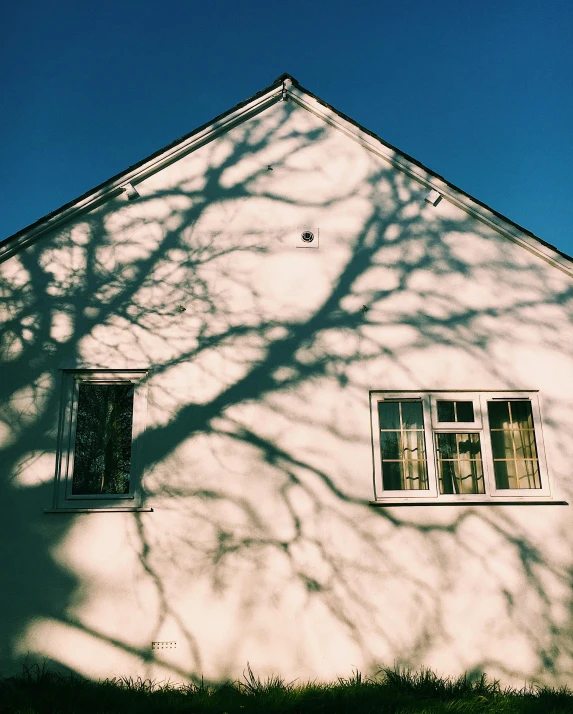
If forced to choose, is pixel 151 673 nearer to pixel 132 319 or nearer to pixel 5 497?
pixel 5 497

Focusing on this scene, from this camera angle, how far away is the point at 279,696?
6137mm

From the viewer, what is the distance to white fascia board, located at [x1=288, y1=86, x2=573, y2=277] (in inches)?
306

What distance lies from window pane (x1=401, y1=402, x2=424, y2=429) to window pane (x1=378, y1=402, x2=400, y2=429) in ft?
0.26

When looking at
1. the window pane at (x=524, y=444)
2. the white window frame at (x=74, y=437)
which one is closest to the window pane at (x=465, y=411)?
the window pane at (x=524, y=444)

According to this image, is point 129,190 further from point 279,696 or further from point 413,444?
point 279,696

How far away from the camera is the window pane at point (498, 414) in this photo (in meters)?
7.55

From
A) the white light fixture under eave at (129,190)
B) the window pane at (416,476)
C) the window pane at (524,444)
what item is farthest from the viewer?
the white light fixture under eave at (129,190)

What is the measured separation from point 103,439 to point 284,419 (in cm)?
226

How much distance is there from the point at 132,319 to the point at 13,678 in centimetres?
428

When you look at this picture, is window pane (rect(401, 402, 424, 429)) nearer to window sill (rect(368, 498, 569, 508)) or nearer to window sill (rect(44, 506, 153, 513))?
window sill (rect(368, 498, 569, 508))

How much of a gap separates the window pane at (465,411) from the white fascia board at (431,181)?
7.20 ft

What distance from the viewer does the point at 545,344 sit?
7613 mm

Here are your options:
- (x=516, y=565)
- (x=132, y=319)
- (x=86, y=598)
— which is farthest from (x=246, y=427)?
(x=516, y=565)

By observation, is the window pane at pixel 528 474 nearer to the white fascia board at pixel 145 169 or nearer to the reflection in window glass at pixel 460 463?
the reflection in window glass at pixel 460 463
